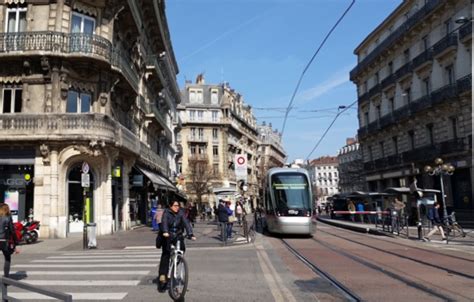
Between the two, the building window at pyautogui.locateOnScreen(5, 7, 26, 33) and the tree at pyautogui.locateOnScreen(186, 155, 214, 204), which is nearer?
the building window at pyautogui.locateOnScreen(5, 7, 26, 33)

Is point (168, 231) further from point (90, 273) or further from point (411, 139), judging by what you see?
point (411, 139)

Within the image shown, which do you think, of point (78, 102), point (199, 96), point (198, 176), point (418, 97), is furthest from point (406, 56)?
point (199, 96)

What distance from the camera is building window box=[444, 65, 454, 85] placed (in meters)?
30.7

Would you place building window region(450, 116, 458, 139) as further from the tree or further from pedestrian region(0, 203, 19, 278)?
the tree

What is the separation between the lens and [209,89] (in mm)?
84375

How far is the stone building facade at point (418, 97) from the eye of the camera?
95.0 feet

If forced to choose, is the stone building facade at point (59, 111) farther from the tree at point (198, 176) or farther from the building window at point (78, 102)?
the tree at point (198, 176)

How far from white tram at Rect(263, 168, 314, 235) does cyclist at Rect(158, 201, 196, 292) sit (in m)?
11.8

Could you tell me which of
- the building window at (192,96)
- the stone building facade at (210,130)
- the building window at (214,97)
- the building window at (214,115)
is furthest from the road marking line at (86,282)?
the building window at (214,97)

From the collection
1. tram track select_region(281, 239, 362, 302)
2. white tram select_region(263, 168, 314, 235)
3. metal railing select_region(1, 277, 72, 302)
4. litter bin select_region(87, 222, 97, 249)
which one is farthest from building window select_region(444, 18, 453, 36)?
metal railing select_region(1, 277, 72, 302)

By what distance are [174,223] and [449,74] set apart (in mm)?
29067

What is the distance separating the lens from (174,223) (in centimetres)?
809

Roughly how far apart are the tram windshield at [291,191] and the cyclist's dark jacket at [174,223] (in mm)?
11855

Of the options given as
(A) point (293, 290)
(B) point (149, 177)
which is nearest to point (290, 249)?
(A) point (293, 290)
